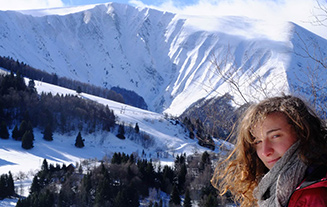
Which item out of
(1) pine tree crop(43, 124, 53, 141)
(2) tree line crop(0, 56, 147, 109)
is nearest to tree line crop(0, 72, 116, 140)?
(1) pine tree crop(43, 124, 53, 141)

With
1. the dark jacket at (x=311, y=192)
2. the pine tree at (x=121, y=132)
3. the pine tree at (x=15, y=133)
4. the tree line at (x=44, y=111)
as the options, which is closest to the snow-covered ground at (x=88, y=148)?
the pine tree at (x=15, y=133)

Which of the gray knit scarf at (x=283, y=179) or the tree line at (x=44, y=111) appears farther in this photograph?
the tree line at (x=44, y=111)

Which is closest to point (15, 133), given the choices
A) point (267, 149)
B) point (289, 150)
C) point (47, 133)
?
point (47, 133)

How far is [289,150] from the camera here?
1.61 metres

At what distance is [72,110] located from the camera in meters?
79.7

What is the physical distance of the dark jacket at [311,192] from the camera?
131cm

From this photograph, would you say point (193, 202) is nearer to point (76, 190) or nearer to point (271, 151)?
point (76, 190)

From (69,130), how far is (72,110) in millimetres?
5964

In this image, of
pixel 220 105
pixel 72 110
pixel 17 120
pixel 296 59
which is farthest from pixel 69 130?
pixel 296 59

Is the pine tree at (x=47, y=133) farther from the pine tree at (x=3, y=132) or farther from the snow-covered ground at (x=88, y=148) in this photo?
the pine tree at (x=3, y=132)

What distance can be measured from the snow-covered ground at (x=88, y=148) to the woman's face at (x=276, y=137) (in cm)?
3744

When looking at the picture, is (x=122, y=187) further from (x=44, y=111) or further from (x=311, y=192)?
(x=44, y=111)

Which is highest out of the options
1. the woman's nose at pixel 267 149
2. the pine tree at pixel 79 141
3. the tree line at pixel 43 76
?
the tree line at pixel 43 76

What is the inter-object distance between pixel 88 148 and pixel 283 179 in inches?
2830
